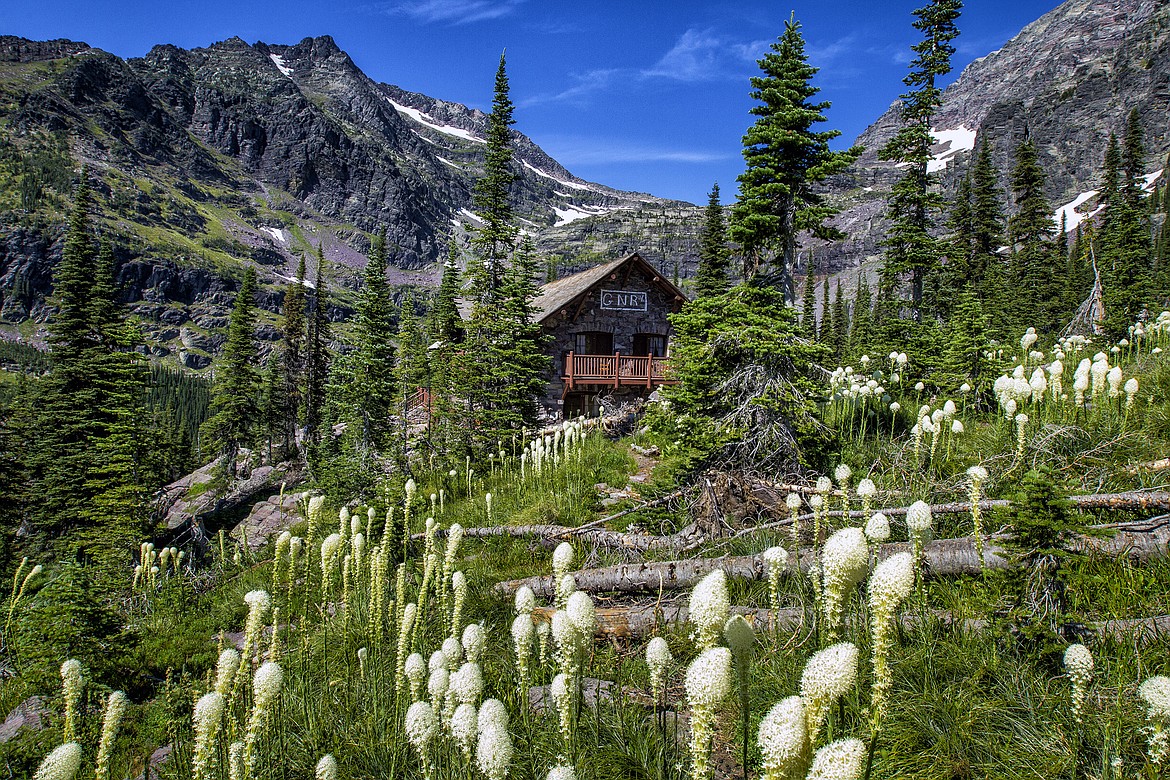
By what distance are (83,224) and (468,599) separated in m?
29.0

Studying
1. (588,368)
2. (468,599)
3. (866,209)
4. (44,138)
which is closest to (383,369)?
(588,368)

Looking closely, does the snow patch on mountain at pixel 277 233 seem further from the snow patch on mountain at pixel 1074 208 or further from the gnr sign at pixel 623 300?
the snow patch on mountain at pixel 1074 208

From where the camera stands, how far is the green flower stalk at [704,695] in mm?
1844

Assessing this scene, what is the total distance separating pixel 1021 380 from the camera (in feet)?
23.9

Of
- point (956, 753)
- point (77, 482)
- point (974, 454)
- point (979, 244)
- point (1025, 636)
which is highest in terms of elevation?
point (979, 244)

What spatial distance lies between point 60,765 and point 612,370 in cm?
2350

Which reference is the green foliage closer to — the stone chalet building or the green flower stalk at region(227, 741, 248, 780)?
the green flower stalk at region(227, 741, 248, 780)

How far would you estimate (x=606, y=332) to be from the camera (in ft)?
89.3

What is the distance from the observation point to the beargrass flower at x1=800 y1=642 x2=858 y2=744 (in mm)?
1621

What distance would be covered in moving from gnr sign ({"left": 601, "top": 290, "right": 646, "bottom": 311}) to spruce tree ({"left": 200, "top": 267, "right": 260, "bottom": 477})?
2329cm

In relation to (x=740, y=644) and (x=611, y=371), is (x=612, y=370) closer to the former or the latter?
(x=611, y=371)

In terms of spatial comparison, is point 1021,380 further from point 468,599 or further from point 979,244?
point 979,244

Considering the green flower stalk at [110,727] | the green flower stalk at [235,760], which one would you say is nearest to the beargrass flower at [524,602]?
the green flower stalk at [235,760]

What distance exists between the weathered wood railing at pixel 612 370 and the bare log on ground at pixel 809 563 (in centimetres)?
1832
